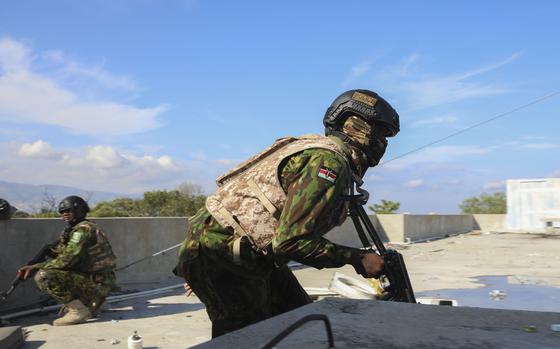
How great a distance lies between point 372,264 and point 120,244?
5676 millimetres

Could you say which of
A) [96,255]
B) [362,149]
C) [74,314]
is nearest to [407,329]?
[362,149]

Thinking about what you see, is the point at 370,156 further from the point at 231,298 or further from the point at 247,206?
the point at 231,298

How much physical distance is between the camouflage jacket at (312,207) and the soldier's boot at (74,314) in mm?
3635

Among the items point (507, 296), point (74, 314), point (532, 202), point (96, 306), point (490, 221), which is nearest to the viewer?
point (74, 314)

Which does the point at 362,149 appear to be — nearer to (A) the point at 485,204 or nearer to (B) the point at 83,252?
(B) the point at 83,252

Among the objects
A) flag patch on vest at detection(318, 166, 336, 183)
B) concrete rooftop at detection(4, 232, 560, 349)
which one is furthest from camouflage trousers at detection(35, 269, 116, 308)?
flag patch on vest at detection(318, 166, 336, 183)

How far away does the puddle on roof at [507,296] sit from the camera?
5898 mm

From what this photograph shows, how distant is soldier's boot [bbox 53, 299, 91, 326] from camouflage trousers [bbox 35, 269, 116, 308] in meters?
0.05

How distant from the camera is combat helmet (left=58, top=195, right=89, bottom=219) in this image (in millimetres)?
5398

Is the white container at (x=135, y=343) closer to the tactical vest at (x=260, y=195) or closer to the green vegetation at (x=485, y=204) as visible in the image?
the tactical vest at (x=260, y=195)

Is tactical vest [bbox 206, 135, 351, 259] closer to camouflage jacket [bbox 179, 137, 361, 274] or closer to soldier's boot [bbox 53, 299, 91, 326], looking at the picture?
camouflage jacket [bbox 179, 137, 361, 274]

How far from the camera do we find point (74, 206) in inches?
213

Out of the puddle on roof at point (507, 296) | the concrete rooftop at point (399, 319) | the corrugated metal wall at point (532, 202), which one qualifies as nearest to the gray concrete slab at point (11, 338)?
the concrete rooftop at point (399, 319)

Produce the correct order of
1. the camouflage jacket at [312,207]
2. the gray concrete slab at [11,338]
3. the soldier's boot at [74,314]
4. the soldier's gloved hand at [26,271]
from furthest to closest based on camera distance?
the soldier's gloved hand at [26,271] → the soldier's boot at [74,314] → the gray concrete slab at [11,338] → the camouflage jacket at [312,207]
